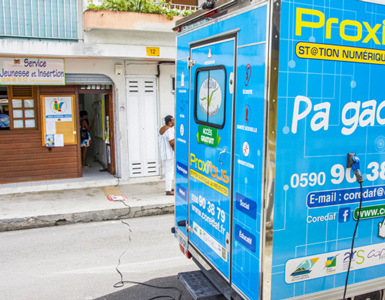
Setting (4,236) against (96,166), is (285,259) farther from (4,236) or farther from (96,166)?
(96,166)

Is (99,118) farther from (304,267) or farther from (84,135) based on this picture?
(304,267)

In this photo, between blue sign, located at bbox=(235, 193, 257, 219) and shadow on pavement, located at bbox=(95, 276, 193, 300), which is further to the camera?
shadow on pavement, located at bbox=(95, 276, 193, 300)

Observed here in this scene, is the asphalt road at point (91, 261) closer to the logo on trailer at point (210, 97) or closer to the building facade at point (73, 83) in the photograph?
the logo on trailer at point (210, 97)

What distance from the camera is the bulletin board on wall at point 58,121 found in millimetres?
10672

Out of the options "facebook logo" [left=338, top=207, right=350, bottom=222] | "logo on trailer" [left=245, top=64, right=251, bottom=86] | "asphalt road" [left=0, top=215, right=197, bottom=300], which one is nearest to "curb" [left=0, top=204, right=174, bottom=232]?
"asphalt road" [left=0, top=215, right=197, bottom=300]

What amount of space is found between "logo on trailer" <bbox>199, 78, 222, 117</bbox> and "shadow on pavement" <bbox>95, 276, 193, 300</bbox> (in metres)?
2.38

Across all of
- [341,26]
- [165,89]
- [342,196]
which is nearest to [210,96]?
[341,26]

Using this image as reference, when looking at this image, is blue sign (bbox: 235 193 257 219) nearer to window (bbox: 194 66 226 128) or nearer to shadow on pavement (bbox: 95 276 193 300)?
window (bbox: 194 66 226 128)

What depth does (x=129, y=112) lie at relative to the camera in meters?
11.2

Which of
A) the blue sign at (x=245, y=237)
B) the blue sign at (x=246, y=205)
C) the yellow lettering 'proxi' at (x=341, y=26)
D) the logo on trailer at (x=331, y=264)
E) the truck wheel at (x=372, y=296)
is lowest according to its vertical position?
the truck wheel at (x=372, y=296)

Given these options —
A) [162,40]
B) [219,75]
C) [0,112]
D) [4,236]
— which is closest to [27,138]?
[0,112]

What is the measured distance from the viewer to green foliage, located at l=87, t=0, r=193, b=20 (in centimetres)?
1014

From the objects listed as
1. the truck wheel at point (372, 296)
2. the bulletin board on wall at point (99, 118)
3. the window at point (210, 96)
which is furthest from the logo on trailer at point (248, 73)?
the bulletin board on wall at point (99, 118)

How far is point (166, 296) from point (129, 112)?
6836 millimetres
